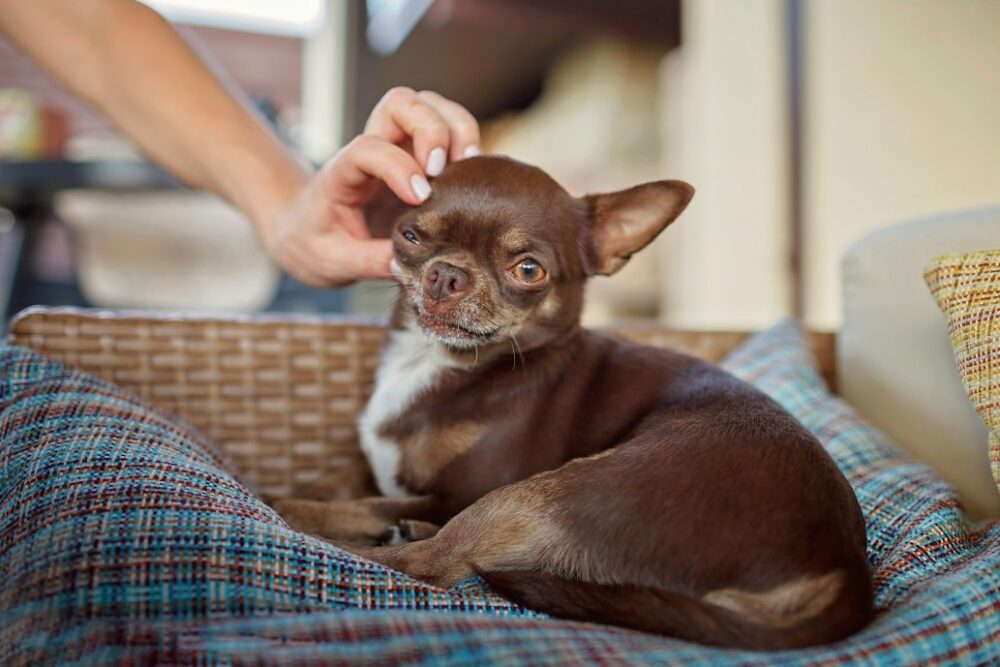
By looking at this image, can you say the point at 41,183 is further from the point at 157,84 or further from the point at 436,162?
the point at 436,162

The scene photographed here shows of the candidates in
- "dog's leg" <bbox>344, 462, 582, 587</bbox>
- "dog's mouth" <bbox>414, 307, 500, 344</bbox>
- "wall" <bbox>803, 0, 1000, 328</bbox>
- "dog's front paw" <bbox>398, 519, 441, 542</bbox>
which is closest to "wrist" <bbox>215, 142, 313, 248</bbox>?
"dog's mouth" <bbox>414, 307, 500, 344</bbox>

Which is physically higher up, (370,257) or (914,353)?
(370,257)

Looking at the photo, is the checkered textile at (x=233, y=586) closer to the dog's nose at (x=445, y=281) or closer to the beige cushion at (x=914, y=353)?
the beige cushion at (x=914, y=353)

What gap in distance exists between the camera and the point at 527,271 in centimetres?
143

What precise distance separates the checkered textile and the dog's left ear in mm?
698

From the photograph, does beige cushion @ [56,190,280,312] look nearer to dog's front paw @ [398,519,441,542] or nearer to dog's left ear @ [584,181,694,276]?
dog's left ear @ [584,181,694,276]

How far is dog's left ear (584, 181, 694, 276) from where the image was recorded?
152 cm

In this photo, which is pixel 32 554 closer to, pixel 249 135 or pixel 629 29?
pixel 249 135

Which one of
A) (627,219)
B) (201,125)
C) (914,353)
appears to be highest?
(201,125)

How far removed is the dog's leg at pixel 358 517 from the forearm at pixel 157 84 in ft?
2.18

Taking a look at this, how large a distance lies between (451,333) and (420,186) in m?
0.28

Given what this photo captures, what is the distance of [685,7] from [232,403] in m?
3.98

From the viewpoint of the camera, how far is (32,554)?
887 mm

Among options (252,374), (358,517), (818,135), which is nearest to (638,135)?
(818,135)
